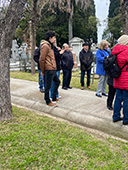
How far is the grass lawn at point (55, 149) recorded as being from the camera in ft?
7.89

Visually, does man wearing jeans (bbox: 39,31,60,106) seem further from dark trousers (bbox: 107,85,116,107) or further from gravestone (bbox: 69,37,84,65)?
gravestone (bbox: 69,37,84,65)

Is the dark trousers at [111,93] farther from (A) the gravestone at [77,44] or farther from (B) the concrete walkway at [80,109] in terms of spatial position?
(A) the gravestone at [77,44]

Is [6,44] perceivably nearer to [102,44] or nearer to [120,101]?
[120,101]

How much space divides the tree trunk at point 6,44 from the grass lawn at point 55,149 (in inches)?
12.1

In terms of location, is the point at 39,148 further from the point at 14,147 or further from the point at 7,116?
the point at 7,116

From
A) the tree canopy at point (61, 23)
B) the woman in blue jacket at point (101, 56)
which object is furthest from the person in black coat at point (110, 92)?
the tree canopy at point (61, 23)

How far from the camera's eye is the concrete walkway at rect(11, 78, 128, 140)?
353 centimetres

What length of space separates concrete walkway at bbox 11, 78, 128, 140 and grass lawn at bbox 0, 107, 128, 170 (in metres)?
0.36

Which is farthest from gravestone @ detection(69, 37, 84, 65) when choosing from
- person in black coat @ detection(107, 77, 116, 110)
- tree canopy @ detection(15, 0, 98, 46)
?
person in black coat @ detection(107, 77, 116, 110)

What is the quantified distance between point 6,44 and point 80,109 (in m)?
2.17

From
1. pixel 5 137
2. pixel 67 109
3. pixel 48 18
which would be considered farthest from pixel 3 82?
pixel 48 18

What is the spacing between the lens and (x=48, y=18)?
24.2 meters

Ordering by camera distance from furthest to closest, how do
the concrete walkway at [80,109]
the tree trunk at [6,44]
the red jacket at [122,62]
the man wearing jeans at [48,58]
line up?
the man wearing jeans at [48,58], the concrete walkway at [80,109], the tree trunk at [6,44], the red jacket at [122,62]

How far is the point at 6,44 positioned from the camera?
3.48 metres
